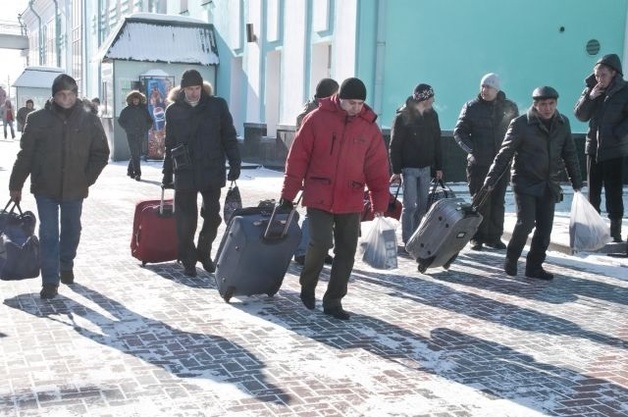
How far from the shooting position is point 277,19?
18.9 meters

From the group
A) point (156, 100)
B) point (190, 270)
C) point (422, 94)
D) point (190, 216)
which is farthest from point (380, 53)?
point (190, 270)

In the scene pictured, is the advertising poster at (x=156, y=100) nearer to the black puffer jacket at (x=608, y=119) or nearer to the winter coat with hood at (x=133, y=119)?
the winter coat with hood at (x=133, y=119)

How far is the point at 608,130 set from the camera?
835 cm

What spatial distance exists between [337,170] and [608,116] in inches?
167

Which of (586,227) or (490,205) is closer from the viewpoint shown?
(586,227)

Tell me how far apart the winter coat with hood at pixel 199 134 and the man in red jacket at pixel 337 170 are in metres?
1.33

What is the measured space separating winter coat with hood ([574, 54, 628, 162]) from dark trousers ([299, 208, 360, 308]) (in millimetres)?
4014

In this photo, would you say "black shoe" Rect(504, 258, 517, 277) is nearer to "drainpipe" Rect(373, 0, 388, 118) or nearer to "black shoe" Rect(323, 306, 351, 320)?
"black shoe" Rect(323, 306, 351, 320)

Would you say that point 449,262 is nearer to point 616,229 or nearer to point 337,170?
point 337,170

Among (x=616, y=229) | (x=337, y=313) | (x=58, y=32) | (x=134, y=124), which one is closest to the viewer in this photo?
(x=337, y=313)

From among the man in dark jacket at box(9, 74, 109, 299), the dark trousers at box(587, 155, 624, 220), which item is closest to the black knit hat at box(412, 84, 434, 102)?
the dark trousers at box(587, 155, 624, 220)

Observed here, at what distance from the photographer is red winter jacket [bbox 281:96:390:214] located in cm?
545

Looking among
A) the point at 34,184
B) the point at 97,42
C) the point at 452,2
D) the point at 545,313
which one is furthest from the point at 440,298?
the point at 97,42

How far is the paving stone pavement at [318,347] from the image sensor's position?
13.3 ft
